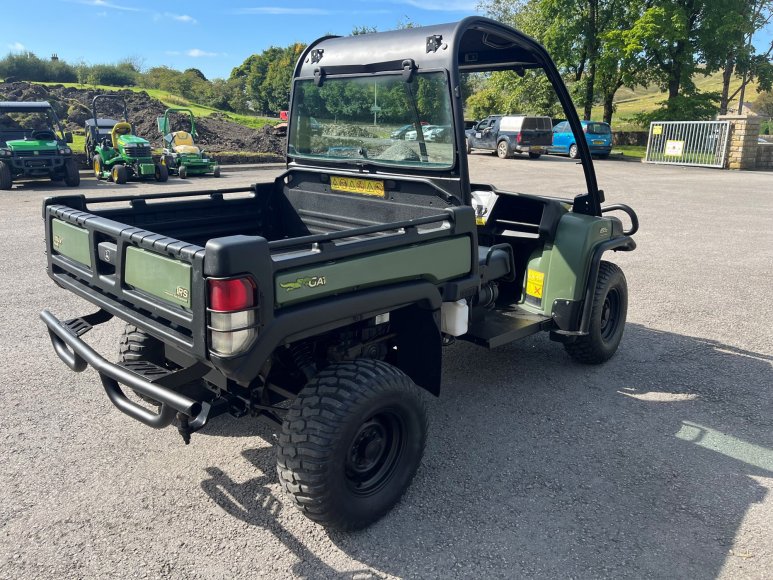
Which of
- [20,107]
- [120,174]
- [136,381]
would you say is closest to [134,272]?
[136,381]

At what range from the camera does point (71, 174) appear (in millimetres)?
14586

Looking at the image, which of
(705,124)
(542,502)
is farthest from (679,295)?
(705,124)

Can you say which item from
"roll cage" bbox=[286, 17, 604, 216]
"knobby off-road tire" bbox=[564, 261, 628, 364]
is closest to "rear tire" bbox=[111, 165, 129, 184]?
"roll cage" bbox=[286, 17, 604, 216]

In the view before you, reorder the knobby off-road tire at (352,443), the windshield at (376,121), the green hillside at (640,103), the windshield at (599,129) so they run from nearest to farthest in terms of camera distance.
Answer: the knobby off-road tire at (352,443), the windshield at (376,121), the windshield at (599,129), the green hillside at (640,103)

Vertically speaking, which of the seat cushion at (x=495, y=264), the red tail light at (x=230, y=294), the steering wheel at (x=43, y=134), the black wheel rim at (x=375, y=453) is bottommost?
the black wheel rim at (x=375, y=453)

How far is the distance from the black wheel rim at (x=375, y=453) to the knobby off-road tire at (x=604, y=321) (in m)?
1.99

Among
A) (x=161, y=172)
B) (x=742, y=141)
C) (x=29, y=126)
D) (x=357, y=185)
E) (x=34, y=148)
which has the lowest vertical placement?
(x=161, y=172)

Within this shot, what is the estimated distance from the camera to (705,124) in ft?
80.4

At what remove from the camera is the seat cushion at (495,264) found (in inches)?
154

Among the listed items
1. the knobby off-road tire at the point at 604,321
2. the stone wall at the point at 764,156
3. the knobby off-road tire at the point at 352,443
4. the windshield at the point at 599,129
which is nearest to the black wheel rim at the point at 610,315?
the knobby off-road tire at the point at 604,321

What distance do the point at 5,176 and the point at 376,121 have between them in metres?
12.9

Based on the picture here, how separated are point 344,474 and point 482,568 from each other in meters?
0.71

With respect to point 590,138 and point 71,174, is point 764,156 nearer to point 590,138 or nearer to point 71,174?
point 590,138

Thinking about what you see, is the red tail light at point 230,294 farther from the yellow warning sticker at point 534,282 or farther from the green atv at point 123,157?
the green atv at point 123,157
